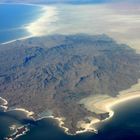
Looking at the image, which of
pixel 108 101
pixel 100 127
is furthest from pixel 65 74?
pixel 100 127

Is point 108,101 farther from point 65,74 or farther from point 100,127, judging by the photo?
point 65,74

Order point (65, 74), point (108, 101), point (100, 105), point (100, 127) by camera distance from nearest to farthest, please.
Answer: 1. point (100, 127)
2. point (100, 105)
3. point (108, 101)
4. point (65, 74)

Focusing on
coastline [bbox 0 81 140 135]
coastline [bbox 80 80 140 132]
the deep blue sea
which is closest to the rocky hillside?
coastline [bbox 0 81 140 135]

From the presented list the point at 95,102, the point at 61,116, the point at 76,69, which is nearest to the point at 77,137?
the point at 61,116

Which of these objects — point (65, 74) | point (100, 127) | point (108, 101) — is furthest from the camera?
point (65, 74)

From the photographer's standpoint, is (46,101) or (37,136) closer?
(37,136)

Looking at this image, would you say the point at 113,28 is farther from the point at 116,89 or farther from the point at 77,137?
the point at 77,137

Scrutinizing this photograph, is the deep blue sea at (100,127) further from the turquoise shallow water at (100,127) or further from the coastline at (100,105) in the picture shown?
the coastline at (100,105)

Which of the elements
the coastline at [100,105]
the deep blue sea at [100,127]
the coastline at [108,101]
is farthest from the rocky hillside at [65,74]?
the deep blue sea at [100,127]

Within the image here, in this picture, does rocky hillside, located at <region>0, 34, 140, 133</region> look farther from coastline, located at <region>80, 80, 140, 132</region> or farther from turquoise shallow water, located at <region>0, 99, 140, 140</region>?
turquoise shallow water, located at <region>0, 99, 140, 140</region>
